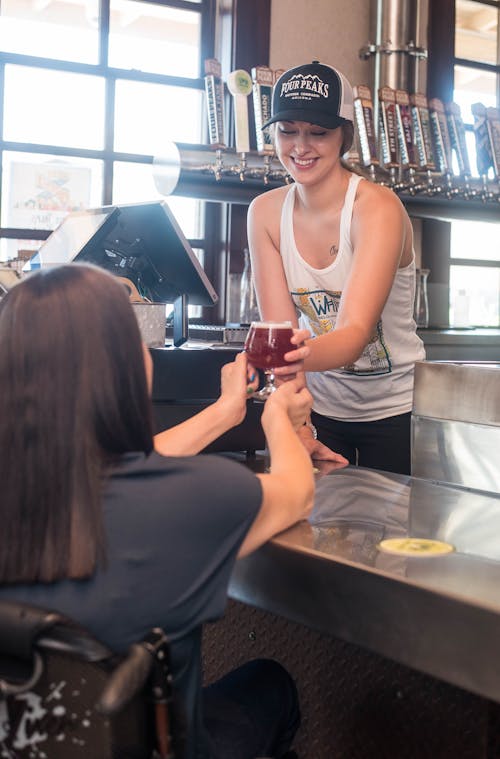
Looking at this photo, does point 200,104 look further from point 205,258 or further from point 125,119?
point 205,258

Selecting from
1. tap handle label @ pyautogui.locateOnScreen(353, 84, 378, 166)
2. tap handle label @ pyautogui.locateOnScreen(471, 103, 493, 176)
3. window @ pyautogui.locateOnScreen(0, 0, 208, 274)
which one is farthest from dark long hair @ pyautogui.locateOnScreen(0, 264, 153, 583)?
tap handle label @ pyautogui.locateOnScreen(471, 103, 493, 176)

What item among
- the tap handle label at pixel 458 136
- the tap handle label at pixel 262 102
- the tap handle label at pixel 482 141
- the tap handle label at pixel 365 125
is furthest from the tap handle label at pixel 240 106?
the tap handle label at pixel 482 141

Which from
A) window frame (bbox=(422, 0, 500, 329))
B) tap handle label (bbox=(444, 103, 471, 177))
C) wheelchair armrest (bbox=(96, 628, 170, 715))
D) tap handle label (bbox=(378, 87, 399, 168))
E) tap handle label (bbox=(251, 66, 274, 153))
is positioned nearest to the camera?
wheelchair armrest (bbox=(96, 628, 170, 715))

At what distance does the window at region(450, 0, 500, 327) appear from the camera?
197 inches

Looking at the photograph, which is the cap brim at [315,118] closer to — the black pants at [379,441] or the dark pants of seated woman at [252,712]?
the black pants at [379,441]

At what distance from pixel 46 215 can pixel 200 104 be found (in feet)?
3.04

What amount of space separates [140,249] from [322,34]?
272 centimetres

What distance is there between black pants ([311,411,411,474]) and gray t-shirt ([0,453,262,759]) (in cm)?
117

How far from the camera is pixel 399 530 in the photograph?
130cm

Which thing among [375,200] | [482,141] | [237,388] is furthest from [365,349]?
[482,141]

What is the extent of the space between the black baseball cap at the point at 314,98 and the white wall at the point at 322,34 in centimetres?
250

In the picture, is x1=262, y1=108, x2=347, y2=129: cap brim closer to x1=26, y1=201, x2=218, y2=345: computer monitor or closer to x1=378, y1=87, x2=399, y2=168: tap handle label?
x1=26, y1=201, x2=218, y2=345: computer monitor

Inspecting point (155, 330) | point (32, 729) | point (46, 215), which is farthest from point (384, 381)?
point (46, 215)

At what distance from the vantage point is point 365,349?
84.7 inches
